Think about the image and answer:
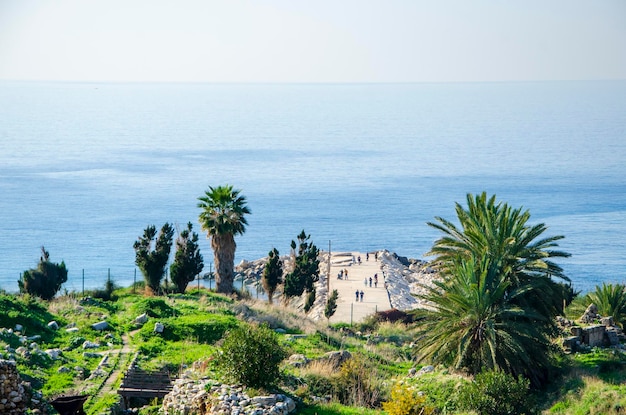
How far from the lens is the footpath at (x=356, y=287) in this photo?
59.6 m

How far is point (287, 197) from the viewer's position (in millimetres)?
131250

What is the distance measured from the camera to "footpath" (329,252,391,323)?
196ft

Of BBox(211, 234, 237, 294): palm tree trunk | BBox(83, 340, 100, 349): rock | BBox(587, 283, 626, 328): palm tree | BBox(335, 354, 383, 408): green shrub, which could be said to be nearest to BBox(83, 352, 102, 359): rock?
BBox(83, 340, 100, 349): rock

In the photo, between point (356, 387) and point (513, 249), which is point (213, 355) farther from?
point (513, 249)

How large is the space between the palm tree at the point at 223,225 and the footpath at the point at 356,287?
33.7 feet

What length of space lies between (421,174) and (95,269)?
85.4m

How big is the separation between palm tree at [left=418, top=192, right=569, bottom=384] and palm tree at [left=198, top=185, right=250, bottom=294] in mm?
16248

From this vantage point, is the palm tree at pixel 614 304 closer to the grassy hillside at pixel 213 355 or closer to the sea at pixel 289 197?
the grassy hillside at pixel 213 355

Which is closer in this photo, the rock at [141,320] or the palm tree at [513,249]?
the palm tree at [513,249]

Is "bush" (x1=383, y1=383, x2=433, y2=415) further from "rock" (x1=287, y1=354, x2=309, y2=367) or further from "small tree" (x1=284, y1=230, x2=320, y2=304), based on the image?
"small tree" (x1=284, y1=230, x2=320, y2=304)

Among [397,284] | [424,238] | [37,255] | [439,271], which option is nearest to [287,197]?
[424,238]

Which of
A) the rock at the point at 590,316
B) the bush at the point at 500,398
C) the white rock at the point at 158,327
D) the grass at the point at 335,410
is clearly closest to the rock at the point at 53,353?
the white rock at the point at 158,327

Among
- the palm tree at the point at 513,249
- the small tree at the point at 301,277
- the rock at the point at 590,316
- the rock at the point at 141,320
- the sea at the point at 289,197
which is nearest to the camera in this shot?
the palm tree at the point at 513,249

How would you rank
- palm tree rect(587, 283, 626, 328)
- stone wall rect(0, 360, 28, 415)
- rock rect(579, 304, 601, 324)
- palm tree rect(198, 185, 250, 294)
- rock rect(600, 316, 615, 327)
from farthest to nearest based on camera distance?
palm tree rect(198, 185, 250, 294) < palm tree rect(587, 283, 626, 328) < rock rect(579, 304, 601, 324) < rock rect(600, 316, 615, 327) < stone wall rect(0, 360, 28, 415)
